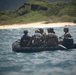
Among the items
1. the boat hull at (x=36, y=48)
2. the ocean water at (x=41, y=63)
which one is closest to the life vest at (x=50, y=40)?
the boat hull at (x=36, y=48)

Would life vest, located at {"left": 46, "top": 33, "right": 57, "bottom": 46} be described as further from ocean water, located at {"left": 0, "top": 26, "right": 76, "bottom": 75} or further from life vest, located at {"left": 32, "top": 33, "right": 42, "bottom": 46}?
ocean water, located at {"left": 0, "top": 26, "right": 76, "bottom": 75}

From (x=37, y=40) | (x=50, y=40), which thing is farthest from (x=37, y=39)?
(x=50, y=40)

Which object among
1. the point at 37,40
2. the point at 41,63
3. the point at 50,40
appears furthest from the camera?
the point at 50,40

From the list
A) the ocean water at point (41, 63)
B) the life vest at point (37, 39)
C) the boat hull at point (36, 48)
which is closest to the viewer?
the ocean water at point (41, 63)

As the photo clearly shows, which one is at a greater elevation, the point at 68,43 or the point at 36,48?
the point at 68,43

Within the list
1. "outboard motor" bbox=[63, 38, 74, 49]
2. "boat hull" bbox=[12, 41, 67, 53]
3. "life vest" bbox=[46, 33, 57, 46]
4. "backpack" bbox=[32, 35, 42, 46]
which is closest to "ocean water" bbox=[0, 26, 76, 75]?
"boat hull" bbox=[12, 41, 67, 53]

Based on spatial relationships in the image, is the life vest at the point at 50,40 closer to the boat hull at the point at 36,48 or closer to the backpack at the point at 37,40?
the boat hull at the point at 36,48

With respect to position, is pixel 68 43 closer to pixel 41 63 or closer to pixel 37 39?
pixel 37 39

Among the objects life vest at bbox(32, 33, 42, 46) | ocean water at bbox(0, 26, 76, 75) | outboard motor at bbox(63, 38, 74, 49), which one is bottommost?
ocean water at bbox(0, 26, 76, 75)

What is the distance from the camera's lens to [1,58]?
62.0 feet

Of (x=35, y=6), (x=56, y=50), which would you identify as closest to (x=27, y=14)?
(x=35, y=6)

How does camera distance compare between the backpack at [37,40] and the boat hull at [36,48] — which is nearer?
the backpack at [37,40]

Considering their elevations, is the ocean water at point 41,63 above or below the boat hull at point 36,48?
below

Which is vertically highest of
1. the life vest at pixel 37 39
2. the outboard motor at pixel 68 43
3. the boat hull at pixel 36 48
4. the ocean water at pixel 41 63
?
the life vest at pixel 37 39
